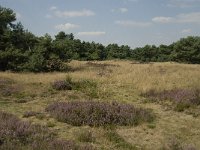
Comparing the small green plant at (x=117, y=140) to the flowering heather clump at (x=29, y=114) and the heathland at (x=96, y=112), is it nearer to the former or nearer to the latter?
the heathland at (x=96, y=112)

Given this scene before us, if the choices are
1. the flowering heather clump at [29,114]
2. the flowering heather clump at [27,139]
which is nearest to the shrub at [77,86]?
the flowering heather clump at [29,114]

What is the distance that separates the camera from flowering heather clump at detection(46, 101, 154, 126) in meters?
11.9

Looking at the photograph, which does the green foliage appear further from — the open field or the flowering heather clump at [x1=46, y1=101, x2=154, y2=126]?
the flowering heather clump at [x1=46, y1=101, x2=154, y2=126]

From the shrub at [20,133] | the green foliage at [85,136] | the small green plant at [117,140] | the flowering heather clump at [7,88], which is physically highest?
the flowering heather clump at [7,88]

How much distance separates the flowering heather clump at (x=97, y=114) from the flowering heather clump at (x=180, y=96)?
210 centimetres

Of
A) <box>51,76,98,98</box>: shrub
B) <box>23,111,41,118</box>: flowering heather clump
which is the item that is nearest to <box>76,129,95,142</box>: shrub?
<box>23,111,41,118</box>: flowering heather clump

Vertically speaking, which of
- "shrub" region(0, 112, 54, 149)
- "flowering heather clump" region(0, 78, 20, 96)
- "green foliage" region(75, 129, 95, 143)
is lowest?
"green foliage" region(75, 129, 95, 143)

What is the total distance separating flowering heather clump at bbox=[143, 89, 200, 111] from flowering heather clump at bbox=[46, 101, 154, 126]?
2.10m

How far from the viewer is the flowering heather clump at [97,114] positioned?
11875 mm

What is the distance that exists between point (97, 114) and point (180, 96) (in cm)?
541

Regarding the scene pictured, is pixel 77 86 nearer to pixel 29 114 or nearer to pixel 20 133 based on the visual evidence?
pixel 29 114

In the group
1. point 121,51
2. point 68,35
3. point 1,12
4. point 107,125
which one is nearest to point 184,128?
point 107,125

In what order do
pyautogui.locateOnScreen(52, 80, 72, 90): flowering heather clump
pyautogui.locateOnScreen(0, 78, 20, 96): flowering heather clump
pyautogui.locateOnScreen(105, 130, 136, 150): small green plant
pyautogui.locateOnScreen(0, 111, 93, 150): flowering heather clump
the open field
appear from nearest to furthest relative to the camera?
pyautogui.locateOnScreen(0, 111, 93, 150): flowering heather clump
pyautogui.locateOnScreen(105, 130, 136, 150): small green plant
the open field
pyautogui.locateOnScreen(0, 78, 20, 96): flowering heather clump
pyautogui.locateOnScreen(52, 80, 72, 90): flowering heather clump

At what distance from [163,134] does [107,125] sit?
1.71 metres
